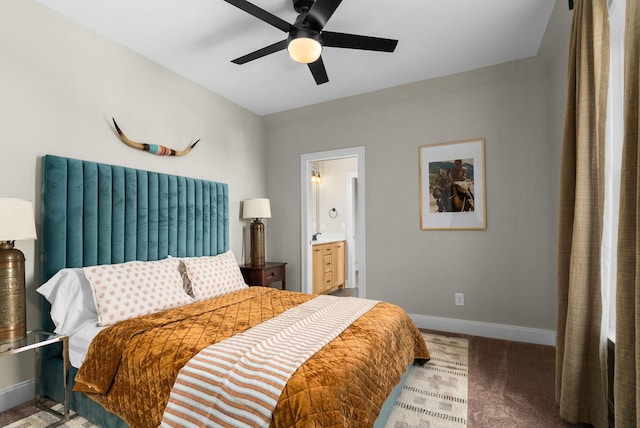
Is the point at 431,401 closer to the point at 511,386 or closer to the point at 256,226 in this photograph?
the point at 511,386

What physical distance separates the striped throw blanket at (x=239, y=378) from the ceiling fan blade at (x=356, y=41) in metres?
1.79

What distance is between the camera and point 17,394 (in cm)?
209

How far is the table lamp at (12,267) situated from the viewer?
1.77 meters

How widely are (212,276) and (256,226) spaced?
3.84ft

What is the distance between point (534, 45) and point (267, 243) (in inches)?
141

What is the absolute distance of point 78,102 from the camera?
243cm

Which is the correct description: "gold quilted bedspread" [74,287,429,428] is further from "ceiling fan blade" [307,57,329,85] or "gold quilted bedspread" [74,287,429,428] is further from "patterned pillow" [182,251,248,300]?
"ceiling fan blade" [307,57,329,85]

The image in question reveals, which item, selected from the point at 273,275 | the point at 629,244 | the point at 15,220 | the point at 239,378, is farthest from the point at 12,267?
the point at 629,244

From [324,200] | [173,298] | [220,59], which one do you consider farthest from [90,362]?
[324,200]

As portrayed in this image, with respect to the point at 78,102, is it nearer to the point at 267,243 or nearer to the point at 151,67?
the point at 151,67

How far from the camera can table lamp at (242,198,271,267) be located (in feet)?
12.7

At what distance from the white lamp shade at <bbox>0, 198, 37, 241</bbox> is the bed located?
31 cm

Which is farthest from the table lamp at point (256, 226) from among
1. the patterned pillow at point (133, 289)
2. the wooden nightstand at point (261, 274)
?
the patterned pillow at point (133, 289)

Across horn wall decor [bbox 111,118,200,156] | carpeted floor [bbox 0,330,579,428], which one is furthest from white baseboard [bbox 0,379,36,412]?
horn wall decor [bbox 111,118,200,156]
